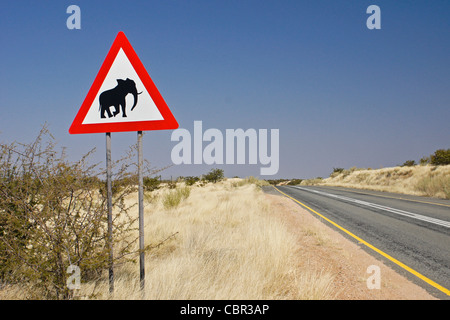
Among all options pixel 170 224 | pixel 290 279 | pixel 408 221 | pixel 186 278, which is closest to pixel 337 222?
pixel 408 221

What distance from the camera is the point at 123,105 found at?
3.52 meters

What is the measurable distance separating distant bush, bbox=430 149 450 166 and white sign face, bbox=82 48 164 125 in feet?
112

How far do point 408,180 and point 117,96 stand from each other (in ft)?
101

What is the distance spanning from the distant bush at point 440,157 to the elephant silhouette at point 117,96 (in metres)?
34.3

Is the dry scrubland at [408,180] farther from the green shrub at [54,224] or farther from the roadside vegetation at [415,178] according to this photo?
the green shrub at [54,224]

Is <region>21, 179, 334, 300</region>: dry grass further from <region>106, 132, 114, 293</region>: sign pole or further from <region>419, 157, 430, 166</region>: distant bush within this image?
<region>419, 157, 430, 166</region>: distant bush

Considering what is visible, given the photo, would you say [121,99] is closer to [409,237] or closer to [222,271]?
[222,271]

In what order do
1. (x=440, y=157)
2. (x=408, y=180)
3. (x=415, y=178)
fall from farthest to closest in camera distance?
1. (x=440, y=157)
2. (x=408, y=180)
3. (x=415, y=178)

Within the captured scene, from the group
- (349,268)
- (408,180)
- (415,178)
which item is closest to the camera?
(349,268)

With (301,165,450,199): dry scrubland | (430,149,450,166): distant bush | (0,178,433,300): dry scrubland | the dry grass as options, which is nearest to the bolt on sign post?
the dry grass

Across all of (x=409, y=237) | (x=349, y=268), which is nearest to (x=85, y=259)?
(x=349, y=268)

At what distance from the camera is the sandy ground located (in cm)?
393

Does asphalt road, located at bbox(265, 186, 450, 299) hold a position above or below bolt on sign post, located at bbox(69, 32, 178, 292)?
below
